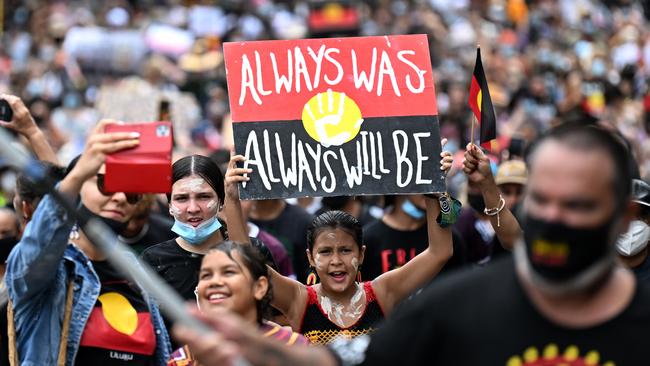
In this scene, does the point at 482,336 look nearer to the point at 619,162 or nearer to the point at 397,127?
the point at 619,162

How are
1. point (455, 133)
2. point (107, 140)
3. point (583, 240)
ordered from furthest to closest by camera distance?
point (455, 133) → point (107, 140) → point (583, 240)

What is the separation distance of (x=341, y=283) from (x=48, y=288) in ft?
4.83

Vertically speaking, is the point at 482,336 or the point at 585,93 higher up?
the point at 585,93

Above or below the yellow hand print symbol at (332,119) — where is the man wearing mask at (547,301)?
below

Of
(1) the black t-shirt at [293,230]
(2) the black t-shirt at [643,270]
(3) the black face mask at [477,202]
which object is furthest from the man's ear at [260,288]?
(3) the black face mask at [477,202]

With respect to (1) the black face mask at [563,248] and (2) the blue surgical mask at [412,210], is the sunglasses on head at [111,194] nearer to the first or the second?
(2) the blue surgical mask at [412,210]

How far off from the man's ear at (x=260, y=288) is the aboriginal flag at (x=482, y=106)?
1.69 metres

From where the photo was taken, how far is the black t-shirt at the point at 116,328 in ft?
18.3

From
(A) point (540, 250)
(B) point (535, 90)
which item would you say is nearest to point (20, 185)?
(A) point (540, 250)

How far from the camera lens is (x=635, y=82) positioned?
19750mm

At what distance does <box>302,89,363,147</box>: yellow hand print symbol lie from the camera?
6.40 meters

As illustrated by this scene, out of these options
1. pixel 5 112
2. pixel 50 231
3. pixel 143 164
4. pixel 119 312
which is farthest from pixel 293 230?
pixel 143 164

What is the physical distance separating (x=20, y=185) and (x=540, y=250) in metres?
4.17

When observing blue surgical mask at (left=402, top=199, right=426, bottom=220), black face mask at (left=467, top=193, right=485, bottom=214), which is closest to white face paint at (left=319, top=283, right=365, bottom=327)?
blue surgical mask at (left=402, top=199, right=426, bottom=220)
